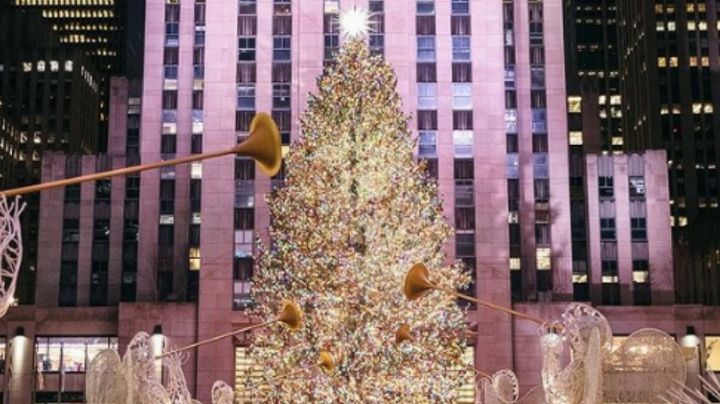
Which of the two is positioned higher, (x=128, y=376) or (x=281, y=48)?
(x=281, y=48)

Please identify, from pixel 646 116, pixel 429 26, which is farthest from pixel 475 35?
pixel 646 116

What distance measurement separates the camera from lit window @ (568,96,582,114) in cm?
7983

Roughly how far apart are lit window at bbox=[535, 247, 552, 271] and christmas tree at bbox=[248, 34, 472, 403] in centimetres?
3024

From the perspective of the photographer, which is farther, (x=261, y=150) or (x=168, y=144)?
(x=168, y=144)

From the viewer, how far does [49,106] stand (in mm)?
125688

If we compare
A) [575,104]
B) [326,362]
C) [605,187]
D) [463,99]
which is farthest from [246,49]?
[326,362]

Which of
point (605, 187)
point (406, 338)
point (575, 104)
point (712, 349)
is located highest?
point (575, 104)

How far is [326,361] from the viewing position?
27.8 meters

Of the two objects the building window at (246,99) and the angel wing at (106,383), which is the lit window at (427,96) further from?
the angel wing at (106,383)

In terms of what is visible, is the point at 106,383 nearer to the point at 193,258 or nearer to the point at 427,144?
the point at 427,144

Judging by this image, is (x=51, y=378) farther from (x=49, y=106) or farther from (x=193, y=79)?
(x=49, y=106)

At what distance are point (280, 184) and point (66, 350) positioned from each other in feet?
49.0

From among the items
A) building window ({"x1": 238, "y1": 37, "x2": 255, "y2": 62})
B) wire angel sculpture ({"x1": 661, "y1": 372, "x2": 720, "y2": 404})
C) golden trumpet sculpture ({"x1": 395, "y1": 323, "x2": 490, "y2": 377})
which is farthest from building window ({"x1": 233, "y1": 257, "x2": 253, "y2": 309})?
wire angel sculpture ({"x1": 661, "y1": 372, "x2": 720, "y2": 404})

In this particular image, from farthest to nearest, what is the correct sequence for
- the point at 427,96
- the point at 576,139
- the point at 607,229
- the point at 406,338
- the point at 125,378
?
the point at 576,139
the point at 607,229
the point at 427,96
the point at 406,338
the point at 125,378
